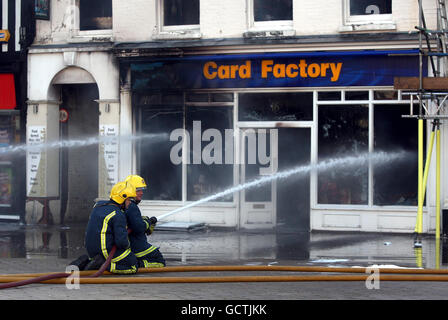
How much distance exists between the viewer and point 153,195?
57.6 feet

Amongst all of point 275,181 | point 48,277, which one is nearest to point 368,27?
point 275,181

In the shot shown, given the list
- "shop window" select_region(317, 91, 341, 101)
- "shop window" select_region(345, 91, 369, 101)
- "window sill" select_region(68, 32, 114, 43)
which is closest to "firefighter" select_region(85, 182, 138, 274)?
"shop window" select_region(317, 91, 341, 101)

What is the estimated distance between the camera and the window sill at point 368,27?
52.1 feet

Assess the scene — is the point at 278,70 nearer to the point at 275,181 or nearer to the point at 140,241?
the point at 275,181

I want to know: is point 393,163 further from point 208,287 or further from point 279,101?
point 208,287

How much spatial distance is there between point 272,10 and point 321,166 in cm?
358

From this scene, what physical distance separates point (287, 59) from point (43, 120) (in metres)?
5.96

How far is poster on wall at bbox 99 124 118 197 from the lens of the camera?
17625 millimetres


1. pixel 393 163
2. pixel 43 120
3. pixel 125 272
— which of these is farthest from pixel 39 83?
pixel 125 272

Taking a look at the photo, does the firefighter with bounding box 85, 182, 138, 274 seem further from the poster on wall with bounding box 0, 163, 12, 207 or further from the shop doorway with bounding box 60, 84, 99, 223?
the poster on wall with bounding box 0, 163, 12, 207

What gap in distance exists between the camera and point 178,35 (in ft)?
56.4

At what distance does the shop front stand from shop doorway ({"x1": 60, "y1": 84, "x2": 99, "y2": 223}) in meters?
2.06

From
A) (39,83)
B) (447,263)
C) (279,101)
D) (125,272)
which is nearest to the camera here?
(125,272)

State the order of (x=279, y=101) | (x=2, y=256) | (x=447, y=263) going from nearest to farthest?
(x=447, y=263)
(x=2, y=256)
(x=279, y=101)
